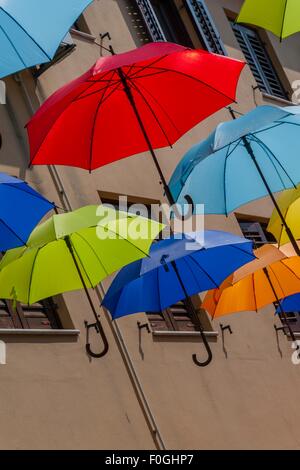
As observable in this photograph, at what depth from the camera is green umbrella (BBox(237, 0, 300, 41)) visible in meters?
7.18

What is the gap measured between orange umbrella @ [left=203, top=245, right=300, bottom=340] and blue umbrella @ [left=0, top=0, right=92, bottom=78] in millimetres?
3000

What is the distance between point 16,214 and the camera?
281 inches

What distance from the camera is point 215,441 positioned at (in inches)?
380

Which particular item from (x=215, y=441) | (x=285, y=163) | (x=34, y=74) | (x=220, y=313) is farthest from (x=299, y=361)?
(x=34, y=74)

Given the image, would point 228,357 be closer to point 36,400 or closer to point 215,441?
point 215,441

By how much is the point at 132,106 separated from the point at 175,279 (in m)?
1.64

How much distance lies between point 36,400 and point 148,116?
8.72 ft

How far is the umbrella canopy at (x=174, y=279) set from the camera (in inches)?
295

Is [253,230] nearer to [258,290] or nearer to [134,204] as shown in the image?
[134,204]

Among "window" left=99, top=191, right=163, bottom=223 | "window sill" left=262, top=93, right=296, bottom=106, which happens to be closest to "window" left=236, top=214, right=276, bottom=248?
"window" left=99, top=191, right=163, bottom=223

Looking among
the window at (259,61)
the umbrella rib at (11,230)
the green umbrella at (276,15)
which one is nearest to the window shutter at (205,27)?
the window at (259,61)

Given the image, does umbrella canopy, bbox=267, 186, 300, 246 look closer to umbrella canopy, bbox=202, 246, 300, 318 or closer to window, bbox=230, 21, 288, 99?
umbrella canopy, bbox=202, 246, 300, 318

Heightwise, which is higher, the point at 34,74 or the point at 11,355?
the point at 34,74

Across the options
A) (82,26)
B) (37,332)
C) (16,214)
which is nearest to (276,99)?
(82,26)
